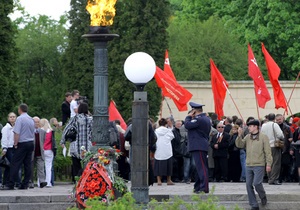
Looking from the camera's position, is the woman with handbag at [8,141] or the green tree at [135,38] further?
the green tree at [135,38]

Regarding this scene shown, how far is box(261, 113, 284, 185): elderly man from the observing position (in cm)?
2705

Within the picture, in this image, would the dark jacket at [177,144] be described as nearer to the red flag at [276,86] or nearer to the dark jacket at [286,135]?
the dark jacket at [286,135]

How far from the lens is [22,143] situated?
950 inches

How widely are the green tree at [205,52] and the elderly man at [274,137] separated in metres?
29.4

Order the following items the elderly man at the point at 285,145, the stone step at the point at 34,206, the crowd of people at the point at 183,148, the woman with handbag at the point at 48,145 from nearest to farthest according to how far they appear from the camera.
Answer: the crowd of people at the point at 183,148
the stone step at the point at 34,206
the woman with handbag at the point at 48,145
the elderly man at the point at 285,145

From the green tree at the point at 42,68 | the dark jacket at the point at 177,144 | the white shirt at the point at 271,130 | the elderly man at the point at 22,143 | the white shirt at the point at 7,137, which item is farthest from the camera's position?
the green tree at the point at 42,68

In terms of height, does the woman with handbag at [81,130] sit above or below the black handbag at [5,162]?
above

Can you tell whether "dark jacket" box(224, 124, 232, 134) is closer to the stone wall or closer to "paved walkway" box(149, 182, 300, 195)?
"paved walkway" box(149, 182, 300, 195)

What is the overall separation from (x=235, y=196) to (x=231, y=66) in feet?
120

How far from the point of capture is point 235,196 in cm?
2223

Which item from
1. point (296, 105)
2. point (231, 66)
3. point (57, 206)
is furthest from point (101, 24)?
point (231, 66)

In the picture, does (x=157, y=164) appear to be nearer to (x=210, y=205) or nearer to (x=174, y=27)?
(x=210, y=205)

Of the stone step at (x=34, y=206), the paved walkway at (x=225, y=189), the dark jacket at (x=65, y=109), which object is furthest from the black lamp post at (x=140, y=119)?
the dark jacket at (x=65, y=109)

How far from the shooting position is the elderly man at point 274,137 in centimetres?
2705
